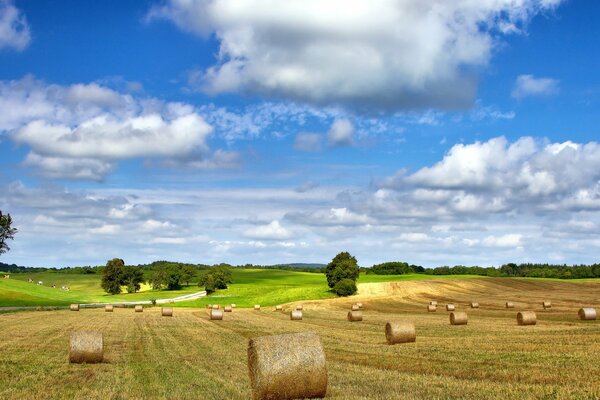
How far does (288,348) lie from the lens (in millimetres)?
13211

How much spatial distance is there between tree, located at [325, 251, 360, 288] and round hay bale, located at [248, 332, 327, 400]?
246 feet

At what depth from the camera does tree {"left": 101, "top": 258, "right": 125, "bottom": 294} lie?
138750 millimetres

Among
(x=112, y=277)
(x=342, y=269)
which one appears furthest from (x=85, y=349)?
(x=112, y=277)

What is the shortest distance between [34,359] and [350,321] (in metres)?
24.7

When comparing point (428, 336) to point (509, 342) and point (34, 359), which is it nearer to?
point (509, 342)

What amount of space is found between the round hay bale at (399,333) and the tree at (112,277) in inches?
4889

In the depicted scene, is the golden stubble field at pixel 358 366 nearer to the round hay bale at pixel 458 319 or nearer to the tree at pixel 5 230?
the round hay bale at pixel 458 319

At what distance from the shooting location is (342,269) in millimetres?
88750

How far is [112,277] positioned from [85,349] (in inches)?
4956

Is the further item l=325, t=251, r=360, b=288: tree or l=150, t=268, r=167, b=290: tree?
l=150, t=268, r=167, b=290: tree

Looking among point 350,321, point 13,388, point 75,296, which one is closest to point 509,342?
point 13,388

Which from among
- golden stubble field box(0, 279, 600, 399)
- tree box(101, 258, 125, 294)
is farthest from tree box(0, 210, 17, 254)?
golden stubble field box(0, 279, 600, 399)

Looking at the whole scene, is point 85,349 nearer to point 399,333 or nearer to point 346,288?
point 399,333

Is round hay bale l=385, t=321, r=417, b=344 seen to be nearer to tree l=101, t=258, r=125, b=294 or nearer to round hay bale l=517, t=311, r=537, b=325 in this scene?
round hay bale l=517, t=311, r=537, b=325
